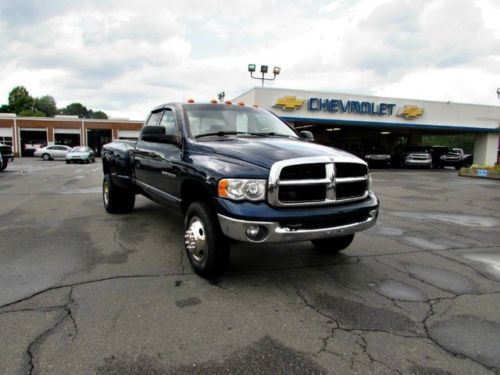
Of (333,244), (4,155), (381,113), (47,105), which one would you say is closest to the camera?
(333,244)

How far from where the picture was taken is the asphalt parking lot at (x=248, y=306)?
2562 millimetres

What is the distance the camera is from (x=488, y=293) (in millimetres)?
3777

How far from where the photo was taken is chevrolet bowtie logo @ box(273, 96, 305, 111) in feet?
76.5

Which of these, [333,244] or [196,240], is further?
[333,244]

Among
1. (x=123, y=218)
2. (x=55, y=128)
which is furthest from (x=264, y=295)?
(x=55, y=128)

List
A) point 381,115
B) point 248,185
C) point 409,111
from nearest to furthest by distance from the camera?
point 248,185 < point 381,115 < point 409,111

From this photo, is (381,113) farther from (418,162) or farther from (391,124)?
(418,162)

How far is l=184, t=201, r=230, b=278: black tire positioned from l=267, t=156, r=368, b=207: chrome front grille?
0.66 metres

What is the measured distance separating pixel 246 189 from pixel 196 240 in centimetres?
90

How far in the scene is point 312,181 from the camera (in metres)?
3.64

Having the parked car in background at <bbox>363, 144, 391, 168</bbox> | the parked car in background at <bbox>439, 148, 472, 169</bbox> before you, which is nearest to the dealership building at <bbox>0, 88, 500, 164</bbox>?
the parked car in background at <bbox>439, 148, 472, 169</bbox>

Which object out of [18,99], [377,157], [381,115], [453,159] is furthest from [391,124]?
[18,99]

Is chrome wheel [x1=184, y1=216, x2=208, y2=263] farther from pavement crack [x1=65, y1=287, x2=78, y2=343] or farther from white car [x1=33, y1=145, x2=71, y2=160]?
white car [x1=33, y1=145, x2=71, y2=160]

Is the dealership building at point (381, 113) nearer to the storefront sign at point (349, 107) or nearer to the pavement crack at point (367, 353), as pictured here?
the storefront sign at point (349, 107)
